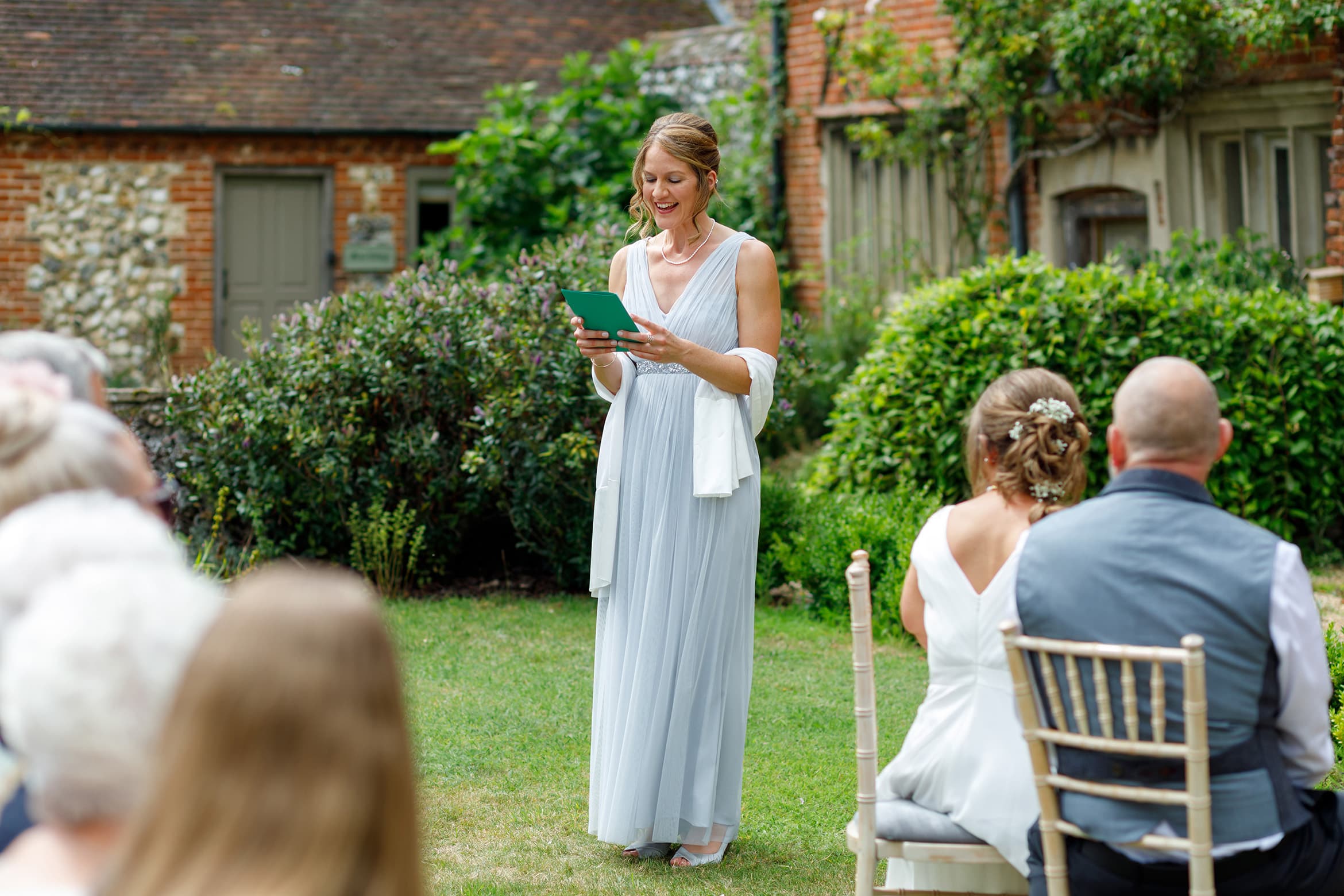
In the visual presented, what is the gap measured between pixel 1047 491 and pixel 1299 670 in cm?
74

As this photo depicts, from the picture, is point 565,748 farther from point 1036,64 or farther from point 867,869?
point 1036,64

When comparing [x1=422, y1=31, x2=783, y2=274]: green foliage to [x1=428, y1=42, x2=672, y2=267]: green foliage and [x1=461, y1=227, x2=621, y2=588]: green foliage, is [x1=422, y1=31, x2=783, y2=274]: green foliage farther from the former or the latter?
[x1=461, y1=227, x2=621, y2=588]: green foliage

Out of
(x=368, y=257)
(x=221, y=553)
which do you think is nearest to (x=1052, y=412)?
→ (x=221, y=553)

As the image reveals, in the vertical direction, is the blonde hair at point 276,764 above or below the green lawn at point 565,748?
above

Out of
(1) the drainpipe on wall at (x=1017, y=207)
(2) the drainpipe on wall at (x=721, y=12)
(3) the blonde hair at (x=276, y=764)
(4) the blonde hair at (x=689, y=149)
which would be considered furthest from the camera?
(2) the drainpipe on wall at (x=721, y=12)

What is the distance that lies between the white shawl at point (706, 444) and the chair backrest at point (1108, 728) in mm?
1676

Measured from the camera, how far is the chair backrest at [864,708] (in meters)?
3.25

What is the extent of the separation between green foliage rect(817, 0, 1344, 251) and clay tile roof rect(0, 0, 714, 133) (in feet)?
15.7

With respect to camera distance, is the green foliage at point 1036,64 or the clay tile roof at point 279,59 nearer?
the green foliage at point 1036,64

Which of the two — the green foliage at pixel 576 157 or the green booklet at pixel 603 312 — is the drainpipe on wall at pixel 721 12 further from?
the green booklet at pixel 603 312

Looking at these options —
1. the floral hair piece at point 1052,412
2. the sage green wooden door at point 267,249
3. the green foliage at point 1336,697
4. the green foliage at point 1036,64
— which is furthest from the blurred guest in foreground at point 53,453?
the sage green wooden door at point 267,249

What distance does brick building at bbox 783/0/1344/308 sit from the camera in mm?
9883

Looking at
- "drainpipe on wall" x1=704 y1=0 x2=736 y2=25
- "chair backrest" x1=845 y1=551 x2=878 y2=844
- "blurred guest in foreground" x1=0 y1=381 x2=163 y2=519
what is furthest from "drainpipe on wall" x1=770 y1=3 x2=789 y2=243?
"blurred guest in foreground" x1=0 y1=381 x2=163 y2=519

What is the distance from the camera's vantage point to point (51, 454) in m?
2.27
